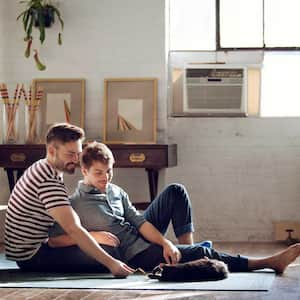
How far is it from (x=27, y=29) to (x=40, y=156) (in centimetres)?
114

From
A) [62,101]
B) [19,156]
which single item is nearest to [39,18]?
[62,101]

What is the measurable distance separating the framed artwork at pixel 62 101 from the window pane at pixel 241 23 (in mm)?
1226

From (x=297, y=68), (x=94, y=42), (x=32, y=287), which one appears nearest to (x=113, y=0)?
(x=94, y=42)

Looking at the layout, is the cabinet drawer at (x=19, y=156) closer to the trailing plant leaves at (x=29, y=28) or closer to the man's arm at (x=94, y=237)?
the trailing plant leaves at (x=29, y=28)

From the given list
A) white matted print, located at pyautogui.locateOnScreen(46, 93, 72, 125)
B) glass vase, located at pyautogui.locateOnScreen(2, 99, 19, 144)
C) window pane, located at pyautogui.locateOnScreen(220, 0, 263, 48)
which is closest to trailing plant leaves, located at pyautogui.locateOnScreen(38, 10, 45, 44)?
Answer: white matted print, located at pyautogui.locateOnScreen(46, 93, 72, 125)

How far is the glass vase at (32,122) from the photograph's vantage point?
6.07m

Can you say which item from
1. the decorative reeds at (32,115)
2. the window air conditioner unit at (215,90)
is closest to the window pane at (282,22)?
the window air conditioner unit at (215,90)

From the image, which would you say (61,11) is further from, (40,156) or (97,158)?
(97,158)

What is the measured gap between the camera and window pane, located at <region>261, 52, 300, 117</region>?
6.43 m

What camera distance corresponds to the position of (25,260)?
4.07 meters

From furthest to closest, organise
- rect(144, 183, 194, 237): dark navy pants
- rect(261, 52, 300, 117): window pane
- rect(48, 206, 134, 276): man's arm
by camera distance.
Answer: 1. rect(261, 52, 300, 117): window pane
2. rect(144, 183, 194, 237): dark navy pants
3. rect(48, 206, 134, 276): man's arm

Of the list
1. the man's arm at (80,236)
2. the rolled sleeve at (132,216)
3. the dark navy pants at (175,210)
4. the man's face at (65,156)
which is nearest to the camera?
the man's arm at (80,236)

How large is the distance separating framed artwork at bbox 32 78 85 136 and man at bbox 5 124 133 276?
7.57 feet

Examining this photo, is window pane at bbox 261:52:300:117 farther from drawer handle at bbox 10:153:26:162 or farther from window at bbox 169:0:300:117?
drawer handle at bbox 10:153:26:162
